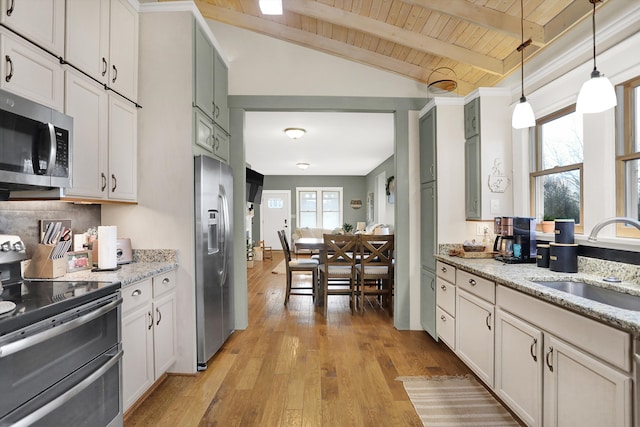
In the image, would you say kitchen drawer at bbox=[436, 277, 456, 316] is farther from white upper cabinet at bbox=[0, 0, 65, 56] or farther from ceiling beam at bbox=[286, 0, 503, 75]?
white upper cabinet at bbox=[0, 0, 65, 56]

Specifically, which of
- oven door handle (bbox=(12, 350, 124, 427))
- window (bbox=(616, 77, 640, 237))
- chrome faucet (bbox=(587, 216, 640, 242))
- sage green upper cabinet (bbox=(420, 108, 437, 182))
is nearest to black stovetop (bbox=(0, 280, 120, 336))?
oven door handle (bbox=(12, 350, 124, 427))

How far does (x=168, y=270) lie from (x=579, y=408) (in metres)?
2.40

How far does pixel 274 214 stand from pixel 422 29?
8.54 meters

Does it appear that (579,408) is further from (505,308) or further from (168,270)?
(168,270)

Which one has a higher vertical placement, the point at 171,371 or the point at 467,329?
the point at 467,329

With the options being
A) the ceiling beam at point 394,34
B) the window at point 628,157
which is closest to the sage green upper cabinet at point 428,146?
the ceiling beam at point 394,34

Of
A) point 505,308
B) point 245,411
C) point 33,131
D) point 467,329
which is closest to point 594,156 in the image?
point 505,308

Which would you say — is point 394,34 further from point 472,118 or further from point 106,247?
point 106,247

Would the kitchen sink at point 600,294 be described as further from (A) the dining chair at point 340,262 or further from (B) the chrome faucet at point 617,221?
(A) the dining chair at point 340,262

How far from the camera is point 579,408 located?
133 centimetres

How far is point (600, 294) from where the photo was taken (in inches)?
67.6

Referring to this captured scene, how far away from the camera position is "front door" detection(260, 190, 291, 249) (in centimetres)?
1082

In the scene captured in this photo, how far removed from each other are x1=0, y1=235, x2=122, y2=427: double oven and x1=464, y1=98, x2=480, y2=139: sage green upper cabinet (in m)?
2.92

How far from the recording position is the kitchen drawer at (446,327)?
8.47ft
